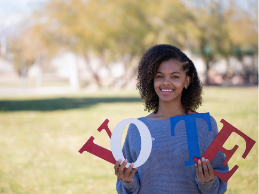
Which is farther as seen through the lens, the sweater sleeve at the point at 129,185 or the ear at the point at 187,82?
the ear at the point at 187,82

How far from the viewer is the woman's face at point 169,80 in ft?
6.73

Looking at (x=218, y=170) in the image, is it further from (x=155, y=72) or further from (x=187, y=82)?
(x=155, y=72)

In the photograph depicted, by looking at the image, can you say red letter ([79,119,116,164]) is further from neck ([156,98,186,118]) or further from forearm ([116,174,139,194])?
neck ([156,98,186,118])

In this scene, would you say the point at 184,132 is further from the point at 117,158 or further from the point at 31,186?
the point at 31,186

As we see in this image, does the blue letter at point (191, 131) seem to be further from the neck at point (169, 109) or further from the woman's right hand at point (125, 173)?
the woman's right hand at point (125, 173)

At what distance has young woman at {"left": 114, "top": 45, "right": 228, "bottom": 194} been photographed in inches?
73.9

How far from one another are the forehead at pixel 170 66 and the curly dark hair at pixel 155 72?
0.7 inches

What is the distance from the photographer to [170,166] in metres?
1.93

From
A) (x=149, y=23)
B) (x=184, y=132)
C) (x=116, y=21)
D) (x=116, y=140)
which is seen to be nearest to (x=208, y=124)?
(x=184, y=132)

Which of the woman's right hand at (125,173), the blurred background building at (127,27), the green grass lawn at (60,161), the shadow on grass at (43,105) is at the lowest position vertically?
the shadow on grass at (43,105)

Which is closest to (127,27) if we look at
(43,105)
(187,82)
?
(43,105)

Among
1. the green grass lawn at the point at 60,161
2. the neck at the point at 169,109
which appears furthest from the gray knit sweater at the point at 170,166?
the green grass lawn at the point at 60,161

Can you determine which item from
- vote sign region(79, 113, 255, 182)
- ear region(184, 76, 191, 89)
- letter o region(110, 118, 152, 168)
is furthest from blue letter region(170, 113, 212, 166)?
ear region(184, 76, 191, 89)

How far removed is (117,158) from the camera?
191 centimetres
